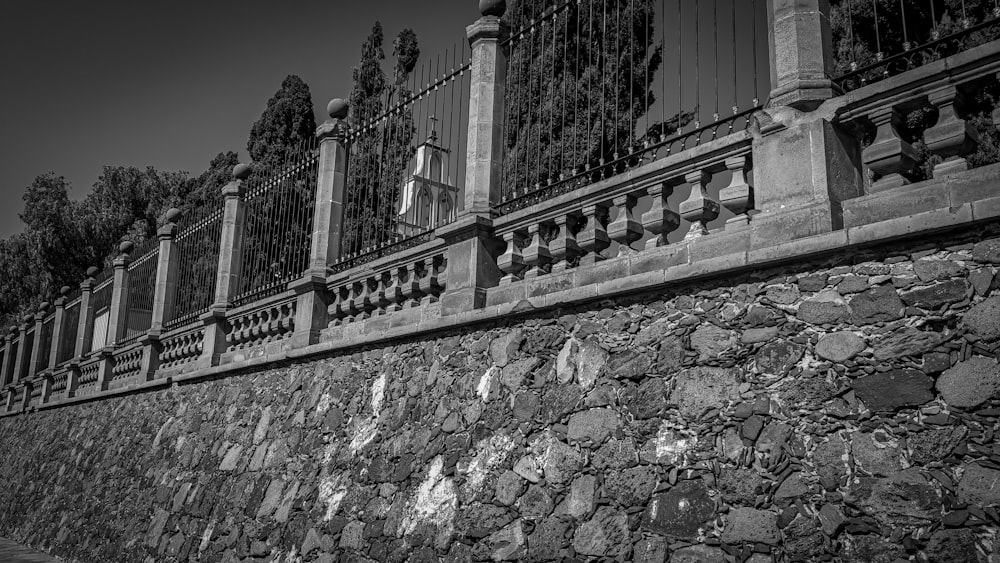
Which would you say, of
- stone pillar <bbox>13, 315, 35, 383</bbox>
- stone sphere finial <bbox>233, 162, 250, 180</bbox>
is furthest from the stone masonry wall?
stone pillar <bbox>13, 315, 35, 383</bbox>

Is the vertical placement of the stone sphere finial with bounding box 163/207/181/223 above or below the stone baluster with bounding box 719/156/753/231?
above

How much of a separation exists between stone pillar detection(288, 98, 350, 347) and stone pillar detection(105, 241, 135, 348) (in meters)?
8.22

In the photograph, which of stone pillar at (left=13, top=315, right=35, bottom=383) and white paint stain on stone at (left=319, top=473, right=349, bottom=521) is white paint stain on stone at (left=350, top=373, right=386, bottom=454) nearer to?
white paint stain on stone at (left=319, top=473, right=349, bottom=521)

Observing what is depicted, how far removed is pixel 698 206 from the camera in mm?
4844

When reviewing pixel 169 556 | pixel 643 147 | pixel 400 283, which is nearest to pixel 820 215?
pixel 643 147

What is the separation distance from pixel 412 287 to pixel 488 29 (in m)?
2.39

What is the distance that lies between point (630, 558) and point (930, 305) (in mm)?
2010

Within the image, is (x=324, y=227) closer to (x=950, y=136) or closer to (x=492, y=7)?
(x=492, y=7)

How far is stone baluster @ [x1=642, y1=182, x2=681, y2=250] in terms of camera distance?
5.08 metres

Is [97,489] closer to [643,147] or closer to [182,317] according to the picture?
[182,317]

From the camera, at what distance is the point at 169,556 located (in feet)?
29.2

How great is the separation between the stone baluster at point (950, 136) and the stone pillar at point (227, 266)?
29.7ft

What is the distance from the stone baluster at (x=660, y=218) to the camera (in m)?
5.08

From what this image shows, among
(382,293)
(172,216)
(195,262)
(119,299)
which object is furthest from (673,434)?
(119,299)
